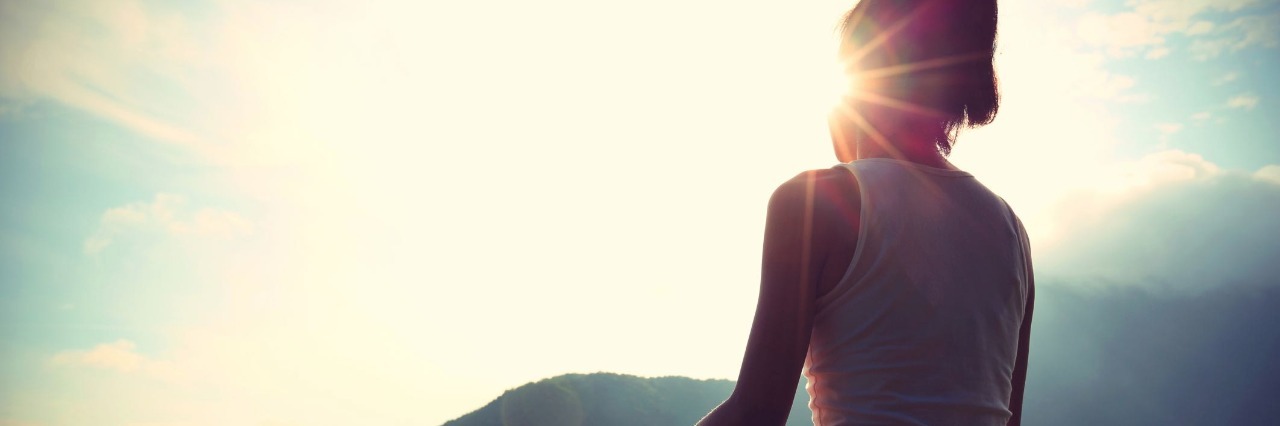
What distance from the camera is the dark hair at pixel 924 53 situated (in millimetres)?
1995

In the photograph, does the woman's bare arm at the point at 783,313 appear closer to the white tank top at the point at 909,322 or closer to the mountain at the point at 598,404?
the white tank top at the point at 909,322

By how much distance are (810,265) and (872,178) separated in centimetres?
30

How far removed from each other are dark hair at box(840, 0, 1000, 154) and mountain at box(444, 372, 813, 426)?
141301 mm

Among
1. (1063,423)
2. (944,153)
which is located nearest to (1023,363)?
(944,153)

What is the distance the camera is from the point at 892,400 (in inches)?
59.4

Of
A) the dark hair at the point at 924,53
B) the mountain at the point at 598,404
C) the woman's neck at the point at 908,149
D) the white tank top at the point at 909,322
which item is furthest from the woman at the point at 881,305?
the mountain at the point at 598,404

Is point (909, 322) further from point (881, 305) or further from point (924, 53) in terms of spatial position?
point (924, 53)

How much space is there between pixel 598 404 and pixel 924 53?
152m

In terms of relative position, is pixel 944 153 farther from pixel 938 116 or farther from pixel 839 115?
pixel 839 115

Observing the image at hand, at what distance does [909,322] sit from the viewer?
1.54m

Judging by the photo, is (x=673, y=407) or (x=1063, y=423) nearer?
(x=673, y=407)

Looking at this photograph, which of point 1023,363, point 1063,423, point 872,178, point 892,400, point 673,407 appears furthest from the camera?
point 1063,423

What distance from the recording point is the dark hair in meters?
2.00

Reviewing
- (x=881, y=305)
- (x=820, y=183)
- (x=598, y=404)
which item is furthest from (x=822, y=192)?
(x=598, y=404)
